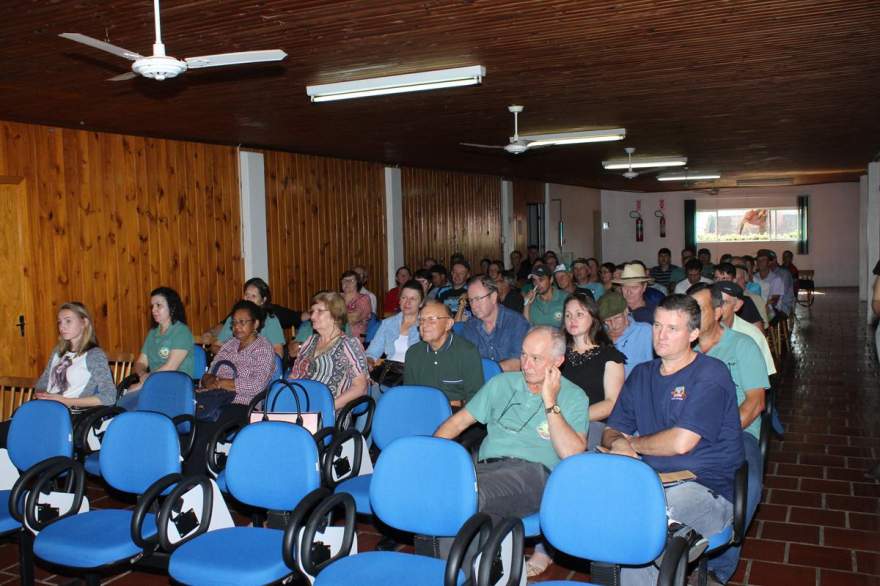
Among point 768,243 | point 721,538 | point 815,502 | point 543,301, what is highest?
point 768,243

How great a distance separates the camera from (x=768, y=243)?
23281 mm

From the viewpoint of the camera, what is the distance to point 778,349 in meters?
9.72

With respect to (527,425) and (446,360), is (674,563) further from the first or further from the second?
(446,360)

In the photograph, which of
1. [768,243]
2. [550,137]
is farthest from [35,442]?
[768,243]

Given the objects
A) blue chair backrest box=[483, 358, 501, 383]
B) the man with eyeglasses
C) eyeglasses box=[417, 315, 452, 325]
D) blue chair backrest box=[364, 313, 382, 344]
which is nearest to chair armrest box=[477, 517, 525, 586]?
eyeglasses box=[417, 315, 452, 325]

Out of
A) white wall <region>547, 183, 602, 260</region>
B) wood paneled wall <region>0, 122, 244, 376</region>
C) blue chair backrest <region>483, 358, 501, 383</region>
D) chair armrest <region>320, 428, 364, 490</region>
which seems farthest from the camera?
white wall <region>547, 183, 602, 260</region>

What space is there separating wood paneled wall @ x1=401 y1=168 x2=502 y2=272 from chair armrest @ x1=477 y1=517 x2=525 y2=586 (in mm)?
10242

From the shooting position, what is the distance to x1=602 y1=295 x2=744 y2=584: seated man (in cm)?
320

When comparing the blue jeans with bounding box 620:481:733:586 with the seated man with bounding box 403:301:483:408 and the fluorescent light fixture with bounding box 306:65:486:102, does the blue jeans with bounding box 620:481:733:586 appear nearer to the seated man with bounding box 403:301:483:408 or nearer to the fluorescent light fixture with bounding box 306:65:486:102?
the seated man with bounding box 403:301:483:408

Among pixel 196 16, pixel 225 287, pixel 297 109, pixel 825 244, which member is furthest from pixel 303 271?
pixel 825 244

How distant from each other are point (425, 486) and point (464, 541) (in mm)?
467

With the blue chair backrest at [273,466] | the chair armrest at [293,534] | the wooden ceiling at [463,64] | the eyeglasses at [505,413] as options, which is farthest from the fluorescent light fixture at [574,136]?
the chair armrest at [293,534]

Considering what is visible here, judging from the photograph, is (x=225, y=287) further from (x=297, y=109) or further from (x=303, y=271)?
(x=297, y=109)

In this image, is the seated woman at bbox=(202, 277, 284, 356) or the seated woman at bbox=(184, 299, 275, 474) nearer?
the seated woman at bbox=(184, 299, 275, 474)
